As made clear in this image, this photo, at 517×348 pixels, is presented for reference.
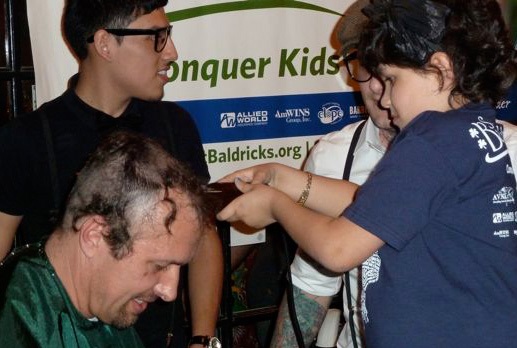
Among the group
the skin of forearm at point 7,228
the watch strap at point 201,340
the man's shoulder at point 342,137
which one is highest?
the man's shoulder at point 342,137

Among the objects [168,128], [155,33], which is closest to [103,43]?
[155,33]

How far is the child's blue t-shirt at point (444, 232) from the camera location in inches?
57.3

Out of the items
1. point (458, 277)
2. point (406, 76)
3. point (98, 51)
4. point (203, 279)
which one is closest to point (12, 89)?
point (98, 51)

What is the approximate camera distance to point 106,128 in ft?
6.80

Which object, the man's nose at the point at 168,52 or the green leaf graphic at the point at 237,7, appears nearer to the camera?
the man's nose at the point at 168,52

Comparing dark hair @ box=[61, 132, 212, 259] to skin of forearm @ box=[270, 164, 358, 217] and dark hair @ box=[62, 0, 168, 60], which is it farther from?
dark hair @ box=[62, 0, 168, 60]

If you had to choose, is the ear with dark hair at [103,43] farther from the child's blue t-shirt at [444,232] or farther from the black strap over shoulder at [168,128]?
the child's blue t-shirt at [444,232]

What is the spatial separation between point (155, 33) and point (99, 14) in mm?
152

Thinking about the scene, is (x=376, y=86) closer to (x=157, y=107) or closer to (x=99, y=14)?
(x=157, y=107)

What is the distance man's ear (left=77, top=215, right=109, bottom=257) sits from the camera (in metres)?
1.45

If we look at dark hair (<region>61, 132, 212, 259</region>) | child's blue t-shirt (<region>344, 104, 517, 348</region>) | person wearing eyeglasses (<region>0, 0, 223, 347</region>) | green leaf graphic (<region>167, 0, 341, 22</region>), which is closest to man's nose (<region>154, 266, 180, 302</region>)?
dark hair (<region>61, 132, 212, 259</region>)

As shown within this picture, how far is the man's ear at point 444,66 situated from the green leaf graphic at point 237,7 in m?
1.22

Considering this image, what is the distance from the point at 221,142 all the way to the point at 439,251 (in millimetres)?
1324

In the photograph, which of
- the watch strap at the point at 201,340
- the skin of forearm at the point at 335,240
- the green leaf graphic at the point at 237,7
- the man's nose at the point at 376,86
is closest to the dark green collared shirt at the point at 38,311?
the skin of forearm at the point at 335,240
